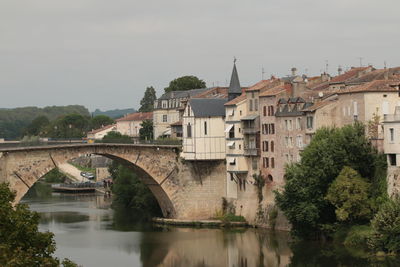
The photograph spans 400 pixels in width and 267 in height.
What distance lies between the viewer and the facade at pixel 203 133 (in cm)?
8750

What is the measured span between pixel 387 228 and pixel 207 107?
30.1m

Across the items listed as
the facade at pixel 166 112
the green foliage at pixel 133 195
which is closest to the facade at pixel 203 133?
the green foliage at pixel 133 195

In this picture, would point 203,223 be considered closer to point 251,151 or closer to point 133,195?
point 251,151

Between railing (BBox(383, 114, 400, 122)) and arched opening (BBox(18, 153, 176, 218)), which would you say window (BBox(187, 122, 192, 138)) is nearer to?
arched opening (BBox(18, 153, 176, 218))

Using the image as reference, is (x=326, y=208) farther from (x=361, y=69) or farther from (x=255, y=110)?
(x=361, y=69)

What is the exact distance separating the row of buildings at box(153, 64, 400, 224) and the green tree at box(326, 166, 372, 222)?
12.1 ft

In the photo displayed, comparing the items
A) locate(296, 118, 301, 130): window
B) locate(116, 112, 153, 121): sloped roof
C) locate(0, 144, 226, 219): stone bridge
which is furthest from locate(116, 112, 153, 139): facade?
locate(296, 118, 301, 130): window

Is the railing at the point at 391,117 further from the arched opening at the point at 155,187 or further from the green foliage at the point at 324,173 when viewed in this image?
Result: the arched opening at the point at 155,187

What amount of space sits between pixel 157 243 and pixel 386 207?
2189cm

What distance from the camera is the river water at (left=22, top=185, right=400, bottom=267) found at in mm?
67062

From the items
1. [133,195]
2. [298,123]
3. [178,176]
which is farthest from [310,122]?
[133,195]

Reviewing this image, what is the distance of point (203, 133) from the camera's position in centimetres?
8762

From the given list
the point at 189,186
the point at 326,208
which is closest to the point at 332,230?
the point at 326,208

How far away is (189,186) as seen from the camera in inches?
3511
